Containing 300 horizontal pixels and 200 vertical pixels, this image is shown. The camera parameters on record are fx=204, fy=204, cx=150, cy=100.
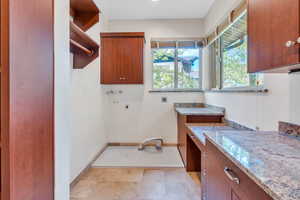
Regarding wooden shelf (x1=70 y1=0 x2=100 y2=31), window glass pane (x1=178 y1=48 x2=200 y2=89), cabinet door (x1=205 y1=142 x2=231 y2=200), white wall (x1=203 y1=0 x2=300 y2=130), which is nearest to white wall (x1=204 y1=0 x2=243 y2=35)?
white wall (x1=203 y1=0 x2=300 y2=130)

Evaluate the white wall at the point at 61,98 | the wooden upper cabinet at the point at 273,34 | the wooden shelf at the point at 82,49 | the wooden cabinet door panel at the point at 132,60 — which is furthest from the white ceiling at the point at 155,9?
the wooden upper cabinet at the point at 273,34

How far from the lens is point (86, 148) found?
311 cm

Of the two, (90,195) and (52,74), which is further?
(90,195)

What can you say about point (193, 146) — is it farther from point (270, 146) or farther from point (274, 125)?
point (270, 146)

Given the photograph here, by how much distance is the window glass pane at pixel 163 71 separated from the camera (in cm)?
457

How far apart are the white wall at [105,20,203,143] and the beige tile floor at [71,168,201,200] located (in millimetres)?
1440

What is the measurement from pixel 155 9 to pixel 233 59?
73.3 inches

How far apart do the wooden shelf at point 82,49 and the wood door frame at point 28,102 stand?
0.88 metres

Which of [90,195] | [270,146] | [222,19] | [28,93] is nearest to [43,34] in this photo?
[28,93]

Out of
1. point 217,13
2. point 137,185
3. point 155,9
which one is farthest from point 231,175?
point 155,9

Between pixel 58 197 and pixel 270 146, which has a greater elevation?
pixel 270 146

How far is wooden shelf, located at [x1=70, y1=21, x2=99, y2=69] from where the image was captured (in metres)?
2.10

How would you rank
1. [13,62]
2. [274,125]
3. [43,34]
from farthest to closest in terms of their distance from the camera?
[274,125] < [43,34] < [13,62]

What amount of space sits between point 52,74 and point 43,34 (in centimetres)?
23
